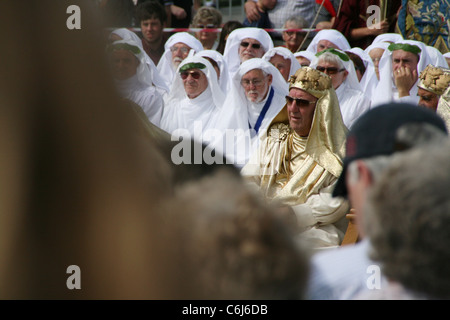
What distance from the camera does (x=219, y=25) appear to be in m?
8.77

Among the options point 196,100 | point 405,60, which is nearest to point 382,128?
point 405,60

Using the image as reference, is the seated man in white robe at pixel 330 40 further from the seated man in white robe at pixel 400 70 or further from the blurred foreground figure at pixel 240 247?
the blurred foreground figure at pixel 240 247

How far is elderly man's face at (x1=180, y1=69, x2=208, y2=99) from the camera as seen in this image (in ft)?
23.0

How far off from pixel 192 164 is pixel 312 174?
349 cm

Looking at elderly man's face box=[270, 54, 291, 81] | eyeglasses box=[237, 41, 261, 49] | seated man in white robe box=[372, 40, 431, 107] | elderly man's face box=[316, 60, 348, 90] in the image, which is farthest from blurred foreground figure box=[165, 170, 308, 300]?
eyeglasses box=[237, 41, 261, 49]

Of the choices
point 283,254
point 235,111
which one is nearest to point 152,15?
point 235,111

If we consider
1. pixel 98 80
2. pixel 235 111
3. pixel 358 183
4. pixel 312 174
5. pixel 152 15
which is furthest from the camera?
pixel 152 15

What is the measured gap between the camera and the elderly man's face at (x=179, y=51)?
8.20 metres

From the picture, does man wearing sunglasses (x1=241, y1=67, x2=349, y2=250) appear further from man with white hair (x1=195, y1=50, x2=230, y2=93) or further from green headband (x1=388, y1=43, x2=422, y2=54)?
man with white hair (x1=195, y1=50, x2=230, y2=93)

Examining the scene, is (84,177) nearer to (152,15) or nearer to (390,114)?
(390,114)

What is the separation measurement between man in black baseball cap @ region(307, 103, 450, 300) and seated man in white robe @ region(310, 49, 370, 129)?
5059 mm

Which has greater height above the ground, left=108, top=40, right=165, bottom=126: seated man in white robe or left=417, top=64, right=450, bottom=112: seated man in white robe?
left=108, top=40, right=165, bottom=126: seated man in white robe

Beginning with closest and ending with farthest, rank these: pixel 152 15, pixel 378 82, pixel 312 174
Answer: pixel 312 174 → pixel 378 82 → pixel 152 15

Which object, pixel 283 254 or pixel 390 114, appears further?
pixel 390 114
